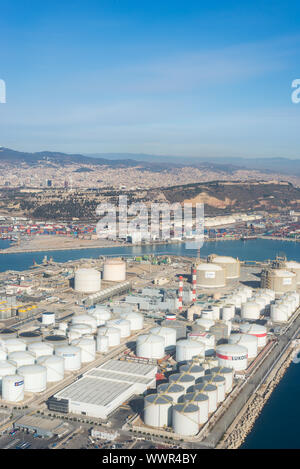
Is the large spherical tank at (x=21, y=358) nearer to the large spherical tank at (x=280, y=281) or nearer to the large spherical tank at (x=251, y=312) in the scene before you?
the large spherical tank at (x=251, y=312)

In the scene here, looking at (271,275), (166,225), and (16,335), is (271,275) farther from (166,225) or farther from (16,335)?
(166,225)

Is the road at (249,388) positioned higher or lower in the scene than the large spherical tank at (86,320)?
lower


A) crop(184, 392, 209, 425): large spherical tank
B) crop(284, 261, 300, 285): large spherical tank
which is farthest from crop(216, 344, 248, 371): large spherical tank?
crop(284, 261, 300, 285): large spherical tank

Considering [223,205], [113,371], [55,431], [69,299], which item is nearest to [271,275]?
[69,299]

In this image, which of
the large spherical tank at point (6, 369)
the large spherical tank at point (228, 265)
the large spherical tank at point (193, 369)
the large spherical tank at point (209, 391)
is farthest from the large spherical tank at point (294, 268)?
the large spherical tank at point (6, 369)

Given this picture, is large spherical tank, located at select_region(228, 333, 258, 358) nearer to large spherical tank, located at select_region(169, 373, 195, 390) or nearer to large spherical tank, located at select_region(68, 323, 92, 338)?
large spherical tank, located at select_region(169, 373, 195, 390)

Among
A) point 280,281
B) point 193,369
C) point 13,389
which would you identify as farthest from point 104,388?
point 280,281
